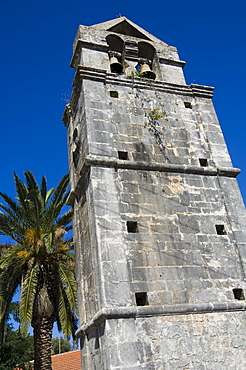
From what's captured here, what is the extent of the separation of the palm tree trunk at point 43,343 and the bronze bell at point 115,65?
7.61m

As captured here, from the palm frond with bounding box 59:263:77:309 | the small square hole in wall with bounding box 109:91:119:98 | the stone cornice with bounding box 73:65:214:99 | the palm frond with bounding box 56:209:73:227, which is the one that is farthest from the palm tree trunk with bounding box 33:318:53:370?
the stone cornice with bounding box 73:65:214:99

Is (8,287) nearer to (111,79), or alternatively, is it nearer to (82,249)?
(82,249)

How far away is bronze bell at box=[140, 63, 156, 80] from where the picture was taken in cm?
1023

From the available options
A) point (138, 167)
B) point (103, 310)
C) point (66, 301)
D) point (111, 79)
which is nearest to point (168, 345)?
point (103, 310)

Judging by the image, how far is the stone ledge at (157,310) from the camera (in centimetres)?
620

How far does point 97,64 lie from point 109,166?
3354 millimetres

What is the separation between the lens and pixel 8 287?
35.0 feet

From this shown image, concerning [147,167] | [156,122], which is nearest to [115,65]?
[156,122]

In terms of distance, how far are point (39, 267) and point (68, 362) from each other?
33.2 ft

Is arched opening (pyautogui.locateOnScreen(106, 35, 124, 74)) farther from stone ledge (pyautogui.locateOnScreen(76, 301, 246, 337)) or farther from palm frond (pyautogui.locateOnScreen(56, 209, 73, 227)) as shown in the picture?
stone ledge (pyautogui.locateOnScreen(76, 301, 246, 337))

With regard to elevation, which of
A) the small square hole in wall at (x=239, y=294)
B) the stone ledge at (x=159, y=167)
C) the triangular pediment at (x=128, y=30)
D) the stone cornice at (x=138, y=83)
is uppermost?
the triangular pediment at (x=128, y=30)

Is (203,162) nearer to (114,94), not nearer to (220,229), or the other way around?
(220,229)

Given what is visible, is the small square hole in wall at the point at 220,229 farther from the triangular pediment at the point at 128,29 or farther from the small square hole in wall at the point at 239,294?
the triangular pediment at the point at 128,29

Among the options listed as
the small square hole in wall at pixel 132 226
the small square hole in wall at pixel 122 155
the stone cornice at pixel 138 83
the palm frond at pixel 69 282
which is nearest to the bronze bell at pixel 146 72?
the stone cornice at pixel 138 83
